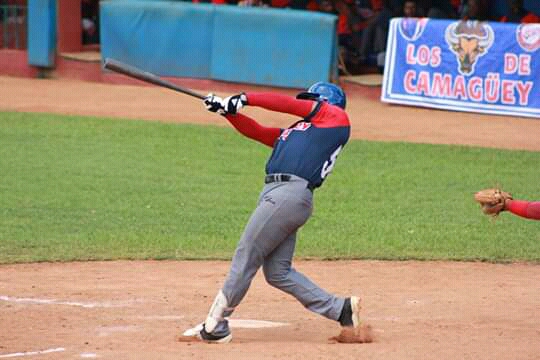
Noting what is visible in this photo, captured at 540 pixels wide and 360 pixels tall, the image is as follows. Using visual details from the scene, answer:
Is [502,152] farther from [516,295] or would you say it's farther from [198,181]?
[516,295]

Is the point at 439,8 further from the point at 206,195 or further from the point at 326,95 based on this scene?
the point at 326,95

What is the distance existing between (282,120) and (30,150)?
383 cm

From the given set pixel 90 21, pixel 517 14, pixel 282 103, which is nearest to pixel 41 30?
pixel 90 21

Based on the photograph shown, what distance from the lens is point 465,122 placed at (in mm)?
16078

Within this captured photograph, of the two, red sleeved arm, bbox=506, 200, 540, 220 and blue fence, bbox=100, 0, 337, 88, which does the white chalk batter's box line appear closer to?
red sleeved arm, bbox=506, 200, 540, 220

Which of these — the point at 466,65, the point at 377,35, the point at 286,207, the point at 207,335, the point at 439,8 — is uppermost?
the point at 439,8

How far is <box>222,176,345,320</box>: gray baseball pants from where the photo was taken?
22.5ft

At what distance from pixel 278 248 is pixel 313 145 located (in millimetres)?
657

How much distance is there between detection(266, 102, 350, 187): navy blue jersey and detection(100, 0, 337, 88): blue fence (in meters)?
10.6

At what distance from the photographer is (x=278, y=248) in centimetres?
704

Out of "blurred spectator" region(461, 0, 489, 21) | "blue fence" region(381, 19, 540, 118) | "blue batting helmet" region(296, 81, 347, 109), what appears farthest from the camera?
"blurred spectator" region(461, 0, 489, 21)

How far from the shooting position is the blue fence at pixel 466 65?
52.5 ft

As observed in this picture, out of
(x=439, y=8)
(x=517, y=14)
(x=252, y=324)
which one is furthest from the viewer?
(x=439, y=8)

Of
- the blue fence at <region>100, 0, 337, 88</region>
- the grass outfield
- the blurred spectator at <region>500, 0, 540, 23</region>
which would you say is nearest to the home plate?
the grass outfield
